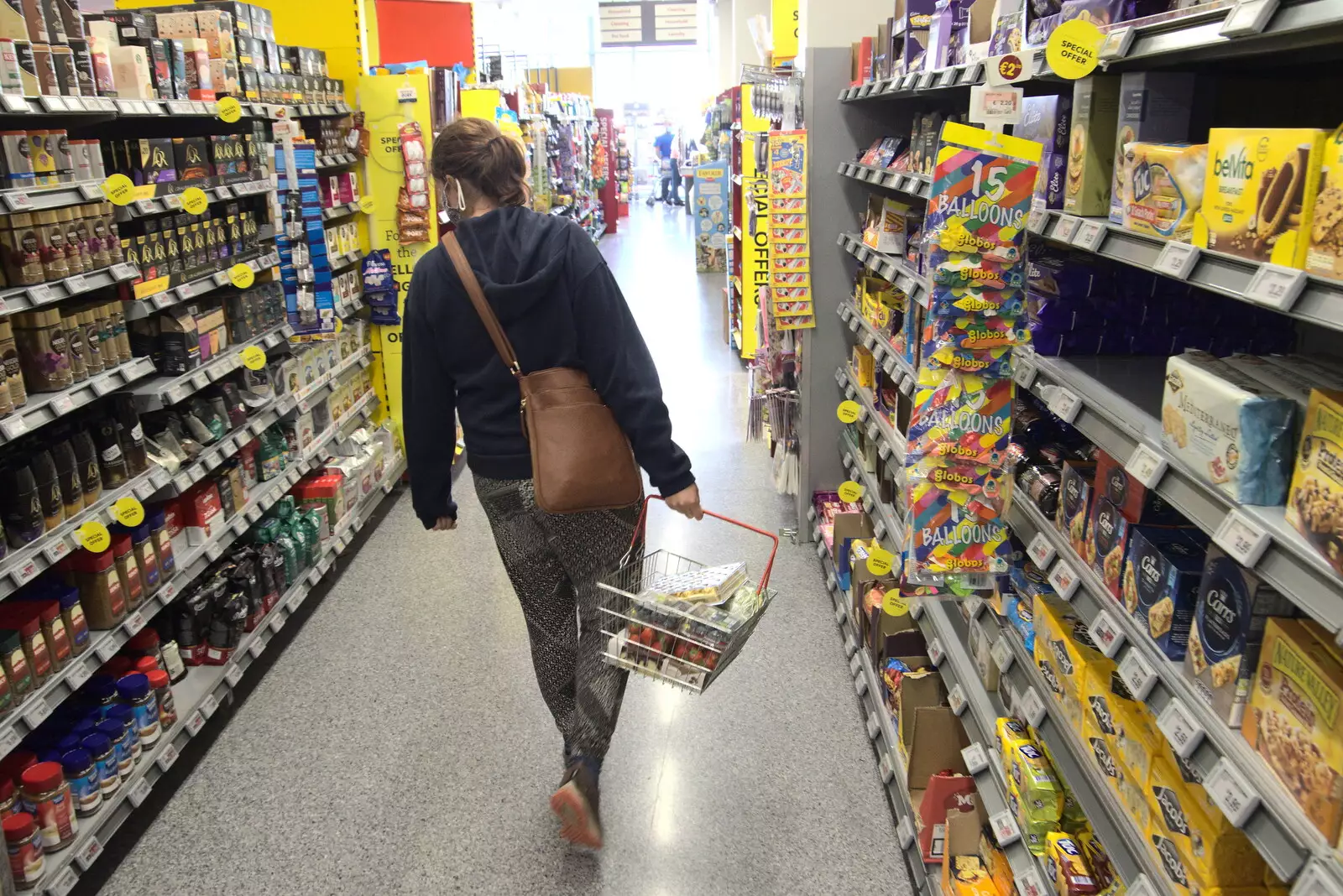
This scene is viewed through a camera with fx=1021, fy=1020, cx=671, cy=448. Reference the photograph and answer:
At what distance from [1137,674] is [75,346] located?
9.31ft

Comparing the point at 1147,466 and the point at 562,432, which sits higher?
the point at 1147,466

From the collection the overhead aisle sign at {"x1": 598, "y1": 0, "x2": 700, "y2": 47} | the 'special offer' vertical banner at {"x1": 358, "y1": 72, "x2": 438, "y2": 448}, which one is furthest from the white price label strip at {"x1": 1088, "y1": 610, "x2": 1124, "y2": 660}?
the overhead aisle sign at {"x1": 598, "y1": 0, "x2": 700, "y2": 47}

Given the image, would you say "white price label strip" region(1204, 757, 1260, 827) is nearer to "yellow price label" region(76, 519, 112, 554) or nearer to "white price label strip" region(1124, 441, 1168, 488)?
"white price label strip" region(1124, 441, 1168, 488)

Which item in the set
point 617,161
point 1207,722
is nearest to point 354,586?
point 1207,722

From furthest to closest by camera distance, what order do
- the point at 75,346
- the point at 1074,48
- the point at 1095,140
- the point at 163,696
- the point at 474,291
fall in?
the point at 163,696 < the point at 75,346 < the point at 474,291 < the point at 1095,140 < the point at 1074,48

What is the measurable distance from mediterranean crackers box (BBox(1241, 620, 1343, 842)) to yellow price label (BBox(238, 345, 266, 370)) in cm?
343

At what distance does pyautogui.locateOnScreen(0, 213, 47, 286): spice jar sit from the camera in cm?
261

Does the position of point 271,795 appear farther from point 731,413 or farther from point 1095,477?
point 731,413

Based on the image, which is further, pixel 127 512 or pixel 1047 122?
pixel 127 512

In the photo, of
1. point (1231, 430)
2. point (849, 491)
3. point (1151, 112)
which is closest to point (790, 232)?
point (849, 491)

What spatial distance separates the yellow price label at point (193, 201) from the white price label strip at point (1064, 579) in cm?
291

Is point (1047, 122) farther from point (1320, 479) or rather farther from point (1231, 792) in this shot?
point (1231, 792)

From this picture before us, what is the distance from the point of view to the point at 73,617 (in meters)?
2.86

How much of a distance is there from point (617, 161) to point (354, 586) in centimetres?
2159
